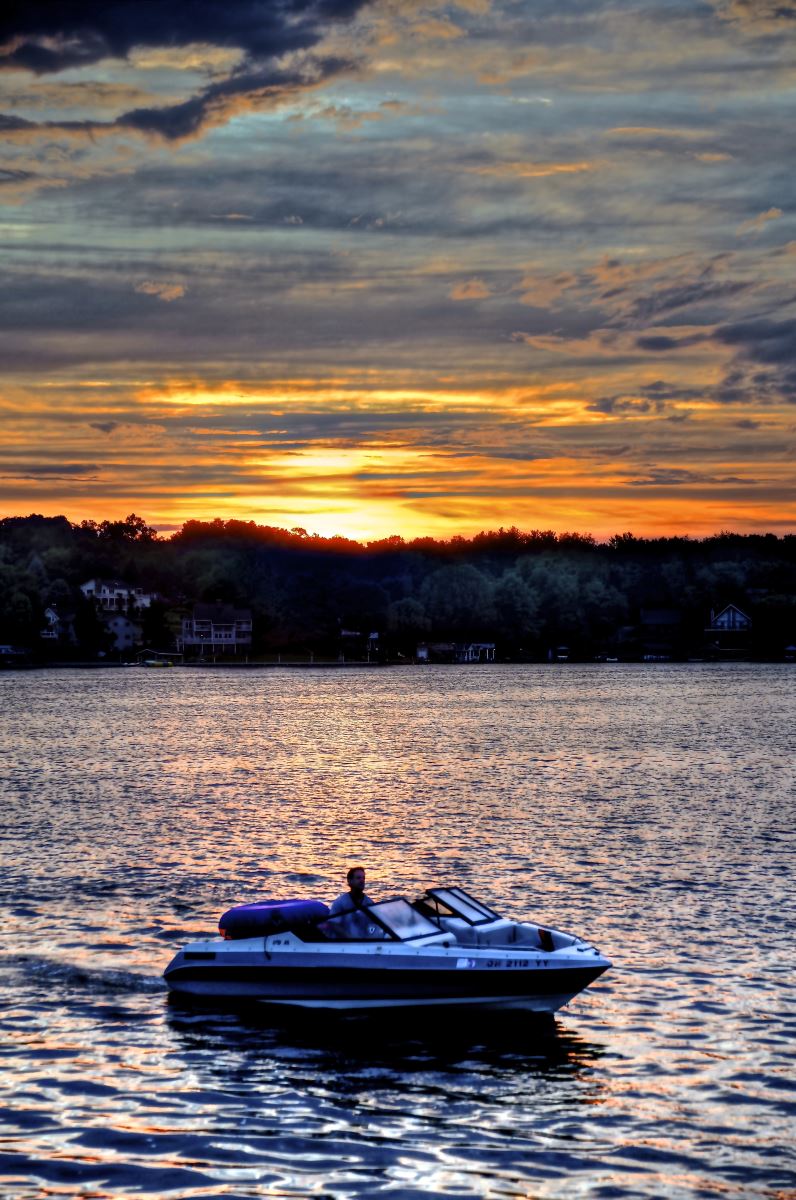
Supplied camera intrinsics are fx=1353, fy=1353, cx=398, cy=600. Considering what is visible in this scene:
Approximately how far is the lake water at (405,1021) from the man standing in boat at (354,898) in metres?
2.18

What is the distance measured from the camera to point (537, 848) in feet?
155

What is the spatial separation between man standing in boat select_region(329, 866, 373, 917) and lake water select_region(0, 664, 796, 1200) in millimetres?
2185

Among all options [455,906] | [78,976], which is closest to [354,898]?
[455,906]

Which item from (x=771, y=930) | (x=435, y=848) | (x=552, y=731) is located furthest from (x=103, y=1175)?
(x=552, y=731)

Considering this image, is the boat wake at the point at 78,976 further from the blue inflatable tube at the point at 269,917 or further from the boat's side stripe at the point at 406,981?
the boat's side stripe at the point at 406,981

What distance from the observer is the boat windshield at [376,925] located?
2548cm

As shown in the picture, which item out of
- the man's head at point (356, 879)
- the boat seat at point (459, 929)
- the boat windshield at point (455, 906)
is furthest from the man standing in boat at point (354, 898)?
the boat seat at point (459, 929)

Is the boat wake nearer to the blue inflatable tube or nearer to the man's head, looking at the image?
the blue inflatable tube

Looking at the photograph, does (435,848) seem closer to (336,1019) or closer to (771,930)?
(771,930)

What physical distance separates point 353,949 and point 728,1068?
7.00m

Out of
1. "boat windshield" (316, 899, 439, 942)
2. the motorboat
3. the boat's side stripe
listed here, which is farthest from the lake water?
"boat windshield" (316, 899, 439, 942)

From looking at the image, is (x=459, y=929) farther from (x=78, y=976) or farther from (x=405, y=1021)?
(x=78, y=976)

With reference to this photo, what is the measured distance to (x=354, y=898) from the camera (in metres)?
25.9

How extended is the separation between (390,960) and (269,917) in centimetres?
263
